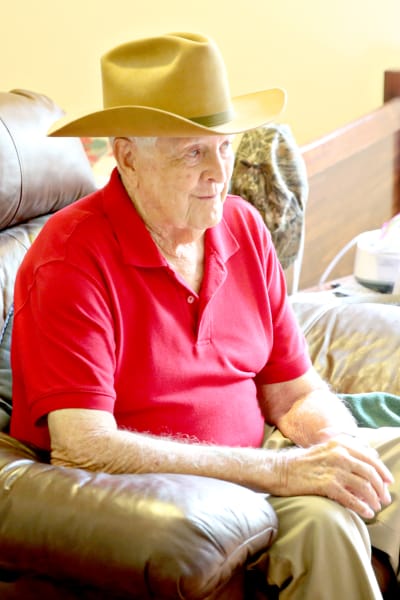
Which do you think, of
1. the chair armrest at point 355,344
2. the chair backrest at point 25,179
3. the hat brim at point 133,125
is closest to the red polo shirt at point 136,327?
the hat brim at point 133,125

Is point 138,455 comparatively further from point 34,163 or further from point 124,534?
point 34,163

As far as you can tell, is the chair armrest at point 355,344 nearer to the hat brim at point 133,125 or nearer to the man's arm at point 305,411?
the man's arm at point 305,411

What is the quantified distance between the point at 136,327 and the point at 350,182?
6.79 feet

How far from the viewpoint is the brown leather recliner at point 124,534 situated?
51.4 inches

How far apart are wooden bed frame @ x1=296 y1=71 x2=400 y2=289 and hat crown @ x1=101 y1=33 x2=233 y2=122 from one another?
1.52m

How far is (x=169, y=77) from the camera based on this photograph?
1662mm

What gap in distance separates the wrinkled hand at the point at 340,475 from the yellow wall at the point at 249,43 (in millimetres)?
1583

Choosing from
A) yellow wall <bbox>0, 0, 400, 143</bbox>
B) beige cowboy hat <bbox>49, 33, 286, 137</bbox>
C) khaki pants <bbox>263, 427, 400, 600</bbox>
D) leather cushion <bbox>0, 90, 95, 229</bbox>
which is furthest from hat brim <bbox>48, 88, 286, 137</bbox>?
yellow wall <bbox>0, 0, 400, 143</bbox>

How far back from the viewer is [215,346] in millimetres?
1768

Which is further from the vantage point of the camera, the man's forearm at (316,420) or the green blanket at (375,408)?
the green blanket at (375,408)

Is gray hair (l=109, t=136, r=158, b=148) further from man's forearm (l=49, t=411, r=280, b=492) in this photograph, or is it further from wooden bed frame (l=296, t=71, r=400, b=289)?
wooden bed frame (l=296, t=71, r=400, b=289)

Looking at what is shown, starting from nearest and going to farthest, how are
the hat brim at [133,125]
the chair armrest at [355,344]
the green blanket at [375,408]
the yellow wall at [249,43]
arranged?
the hat brim at [133,125] < the green blanket at [375,408] < the chair armrest at [355,344] < the yellow wall at [249,43]

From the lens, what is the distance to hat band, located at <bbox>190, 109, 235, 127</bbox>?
169 cm

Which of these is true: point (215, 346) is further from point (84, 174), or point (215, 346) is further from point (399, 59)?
point (399, 59)
